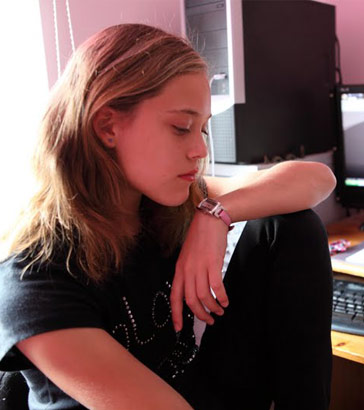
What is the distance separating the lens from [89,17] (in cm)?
129

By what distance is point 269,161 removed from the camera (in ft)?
4.70

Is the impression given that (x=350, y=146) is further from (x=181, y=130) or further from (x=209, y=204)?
(x=181, y=130)

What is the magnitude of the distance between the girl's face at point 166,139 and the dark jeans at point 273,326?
0.58ft

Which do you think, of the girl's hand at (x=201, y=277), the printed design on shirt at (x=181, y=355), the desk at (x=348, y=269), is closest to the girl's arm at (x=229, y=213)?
the girl's hand at (x=201, y=277)

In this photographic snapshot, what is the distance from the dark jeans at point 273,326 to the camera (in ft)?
2.81

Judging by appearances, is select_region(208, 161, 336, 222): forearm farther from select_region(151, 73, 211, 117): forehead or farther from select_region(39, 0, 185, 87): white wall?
select_region(39, 0, 185, 87): white wall

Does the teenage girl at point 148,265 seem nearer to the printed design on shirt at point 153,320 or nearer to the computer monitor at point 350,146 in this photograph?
the printed design on shirt at point 153,320

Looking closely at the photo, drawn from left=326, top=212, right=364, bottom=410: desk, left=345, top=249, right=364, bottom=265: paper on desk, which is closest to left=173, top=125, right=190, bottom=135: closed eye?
left=345, top=249, right=364, bottom=265: paper on desk

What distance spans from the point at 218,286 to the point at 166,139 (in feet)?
0.81

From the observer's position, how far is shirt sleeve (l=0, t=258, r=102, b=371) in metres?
0.66

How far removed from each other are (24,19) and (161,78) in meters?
0.59

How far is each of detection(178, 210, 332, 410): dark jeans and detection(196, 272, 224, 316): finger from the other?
92mm

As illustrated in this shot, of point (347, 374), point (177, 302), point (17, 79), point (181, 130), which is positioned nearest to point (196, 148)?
point (181, 130)

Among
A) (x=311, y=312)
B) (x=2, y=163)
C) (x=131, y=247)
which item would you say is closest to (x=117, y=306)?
(x=131, y=247)
